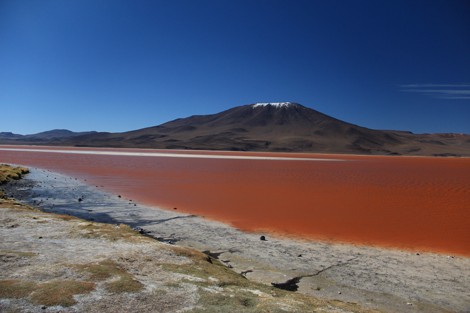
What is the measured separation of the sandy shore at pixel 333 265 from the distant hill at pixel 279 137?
331 feet

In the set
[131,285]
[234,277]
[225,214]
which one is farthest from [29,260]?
[225,214]

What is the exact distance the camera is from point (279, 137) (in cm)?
14150

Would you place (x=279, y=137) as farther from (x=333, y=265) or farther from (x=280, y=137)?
(x=333, y=265)

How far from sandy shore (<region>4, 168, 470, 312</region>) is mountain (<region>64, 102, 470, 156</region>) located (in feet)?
331

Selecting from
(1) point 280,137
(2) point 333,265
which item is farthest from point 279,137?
(2) point 333,265

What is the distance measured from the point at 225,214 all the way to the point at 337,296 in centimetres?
569

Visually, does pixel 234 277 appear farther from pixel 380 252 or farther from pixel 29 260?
pixel 380 252

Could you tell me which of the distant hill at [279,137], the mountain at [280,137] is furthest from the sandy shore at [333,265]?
the distant hill at [279,137]

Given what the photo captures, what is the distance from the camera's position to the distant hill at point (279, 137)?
119 m

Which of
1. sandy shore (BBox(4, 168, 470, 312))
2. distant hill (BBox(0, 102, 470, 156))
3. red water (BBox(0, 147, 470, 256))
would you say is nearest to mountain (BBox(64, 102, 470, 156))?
distant hill (BBox(0, 102, 470, 156))

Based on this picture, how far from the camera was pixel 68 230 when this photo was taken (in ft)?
18.6

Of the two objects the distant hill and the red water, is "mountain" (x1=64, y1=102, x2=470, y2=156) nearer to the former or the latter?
the distant hill

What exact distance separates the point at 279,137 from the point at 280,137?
2.11ft

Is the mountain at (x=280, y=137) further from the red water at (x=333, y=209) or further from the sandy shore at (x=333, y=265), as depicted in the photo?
the sandy shore at (x=333, y=265)
